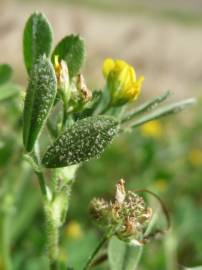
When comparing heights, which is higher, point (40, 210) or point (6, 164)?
point (6, 164)

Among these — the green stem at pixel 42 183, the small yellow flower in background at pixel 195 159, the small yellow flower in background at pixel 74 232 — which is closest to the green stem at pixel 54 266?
the green stem at pixel 42 183

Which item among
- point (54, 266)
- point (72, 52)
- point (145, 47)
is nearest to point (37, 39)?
point (72, 52)

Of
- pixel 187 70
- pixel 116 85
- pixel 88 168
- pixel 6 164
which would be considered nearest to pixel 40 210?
pixel 88 168

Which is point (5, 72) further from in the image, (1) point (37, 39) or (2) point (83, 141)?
(2) point (83, 141)

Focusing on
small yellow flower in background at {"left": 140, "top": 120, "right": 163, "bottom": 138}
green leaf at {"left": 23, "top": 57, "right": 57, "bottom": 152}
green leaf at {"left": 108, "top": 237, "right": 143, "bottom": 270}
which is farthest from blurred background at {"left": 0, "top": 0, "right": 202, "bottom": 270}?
green leaf at {"left": 23, "top": 57, "right": 57, "bottom": 152}

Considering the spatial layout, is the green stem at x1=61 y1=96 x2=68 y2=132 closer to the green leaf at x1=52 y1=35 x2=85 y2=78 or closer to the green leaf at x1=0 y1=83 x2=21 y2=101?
the green leaf at x1=52 y1=35 x2=85 y2=78

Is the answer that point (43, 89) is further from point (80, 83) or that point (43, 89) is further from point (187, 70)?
point (187, 70)
